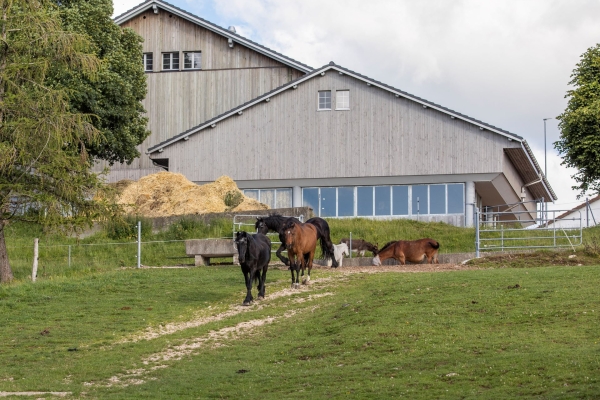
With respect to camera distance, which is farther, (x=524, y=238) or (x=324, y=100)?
(x=324, y=100)

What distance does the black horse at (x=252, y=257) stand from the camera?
24109mm

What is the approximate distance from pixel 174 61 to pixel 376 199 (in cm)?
1740

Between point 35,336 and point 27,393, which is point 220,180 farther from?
point 27,393

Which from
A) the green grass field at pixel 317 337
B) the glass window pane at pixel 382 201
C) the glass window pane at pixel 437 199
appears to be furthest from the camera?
the glass window pane at pixel 382 201

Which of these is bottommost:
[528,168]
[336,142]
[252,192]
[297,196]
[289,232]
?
[289,232]

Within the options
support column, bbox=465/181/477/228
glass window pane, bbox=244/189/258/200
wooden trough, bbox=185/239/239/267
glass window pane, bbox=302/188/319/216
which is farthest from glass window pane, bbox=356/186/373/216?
wooden trough, bbox=185/239/239/267

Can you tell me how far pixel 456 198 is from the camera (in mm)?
46094

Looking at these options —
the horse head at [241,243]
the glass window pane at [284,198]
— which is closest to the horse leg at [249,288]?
the horse head at [241,243]

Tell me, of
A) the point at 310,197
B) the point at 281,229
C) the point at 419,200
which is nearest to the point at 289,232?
the point at 281,229

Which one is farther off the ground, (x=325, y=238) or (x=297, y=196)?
(x=297, y=196)

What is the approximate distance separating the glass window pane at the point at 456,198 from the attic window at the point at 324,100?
24.0 feet

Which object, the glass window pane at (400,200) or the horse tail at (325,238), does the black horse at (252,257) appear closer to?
the horse tail at (325,238)

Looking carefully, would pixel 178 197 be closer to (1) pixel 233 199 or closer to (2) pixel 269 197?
(1) pixel 233 199

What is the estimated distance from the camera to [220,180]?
43594mm
